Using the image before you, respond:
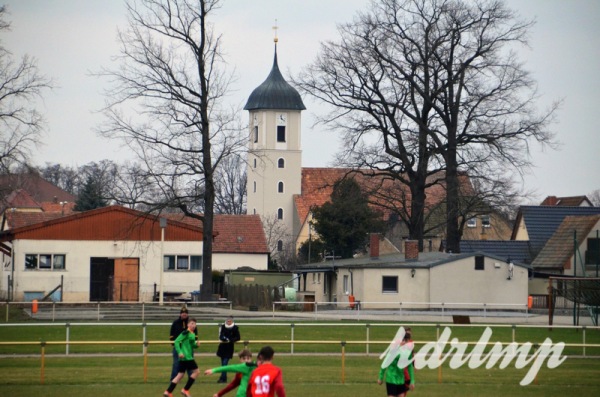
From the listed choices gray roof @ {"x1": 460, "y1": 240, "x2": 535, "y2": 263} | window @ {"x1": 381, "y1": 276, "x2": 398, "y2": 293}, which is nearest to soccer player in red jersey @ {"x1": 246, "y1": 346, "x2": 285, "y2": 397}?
window @ {"x1": 381, "y1": 276, "x2": 398, "y2": 293}

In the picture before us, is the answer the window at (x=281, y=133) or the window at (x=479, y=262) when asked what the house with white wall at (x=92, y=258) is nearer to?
the window at (x=479, y=262)

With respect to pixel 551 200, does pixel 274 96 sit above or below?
above

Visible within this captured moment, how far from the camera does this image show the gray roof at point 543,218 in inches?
2990

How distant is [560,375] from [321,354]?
8237mm

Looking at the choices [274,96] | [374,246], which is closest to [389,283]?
[374,246]

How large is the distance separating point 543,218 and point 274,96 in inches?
2022

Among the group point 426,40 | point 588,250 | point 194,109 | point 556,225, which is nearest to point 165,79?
point 194,109

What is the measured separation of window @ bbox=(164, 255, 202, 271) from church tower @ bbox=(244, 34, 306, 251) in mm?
59280

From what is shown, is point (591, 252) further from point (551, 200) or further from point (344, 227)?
point (551, 200)

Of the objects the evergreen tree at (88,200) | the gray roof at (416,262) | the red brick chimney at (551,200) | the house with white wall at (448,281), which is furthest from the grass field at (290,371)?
the red brick chimney at (551,200)

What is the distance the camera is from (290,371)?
89.4 feet

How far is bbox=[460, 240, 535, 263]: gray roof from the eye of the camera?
2854 inches

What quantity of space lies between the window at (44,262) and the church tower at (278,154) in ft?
207

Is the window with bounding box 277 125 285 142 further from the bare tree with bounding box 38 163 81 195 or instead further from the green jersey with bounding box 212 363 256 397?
the green jersey with bounding box 212 363 256 397
